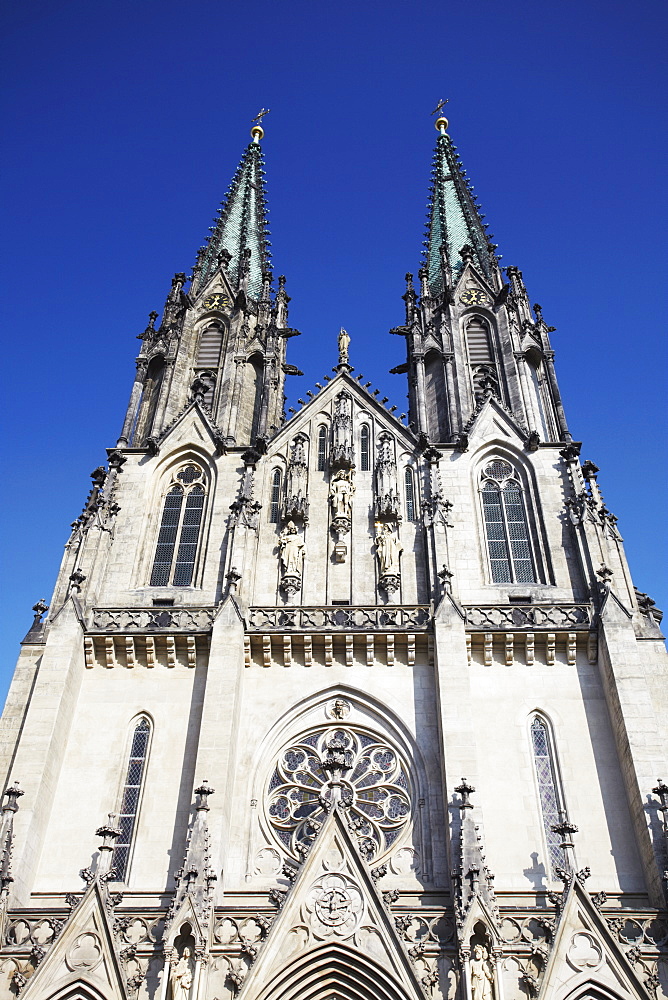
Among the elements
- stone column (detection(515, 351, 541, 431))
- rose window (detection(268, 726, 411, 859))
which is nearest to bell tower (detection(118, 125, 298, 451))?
stone column (detection(515, 351, 541, 431))

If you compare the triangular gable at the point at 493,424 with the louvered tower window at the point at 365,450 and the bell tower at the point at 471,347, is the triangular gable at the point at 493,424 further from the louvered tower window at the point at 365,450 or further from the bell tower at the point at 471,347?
the louvered tower window at the point at 365,450

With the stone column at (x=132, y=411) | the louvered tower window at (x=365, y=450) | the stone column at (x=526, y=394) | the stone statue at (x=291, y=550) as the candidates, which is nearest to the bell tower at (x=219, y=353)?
the stone column at (x=132, y=411)

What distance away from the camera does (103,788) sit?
1728 centimetres

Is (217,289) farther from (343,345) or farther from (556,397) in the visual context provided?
(556,397)

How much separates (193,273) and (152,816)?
1835 cm

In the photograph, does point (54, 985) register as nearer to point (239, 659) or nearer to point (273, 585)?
point (239, 659)

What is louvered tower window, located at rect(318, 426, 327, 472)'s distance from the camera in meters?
22.9

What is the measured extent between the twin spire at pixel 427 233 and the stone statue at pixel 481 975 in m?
19.6

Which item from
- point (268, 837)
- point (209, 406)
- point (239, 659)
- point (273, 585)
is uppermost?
point (209, 406)

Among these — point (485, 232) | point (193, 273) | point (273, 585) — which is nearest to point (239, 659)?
point (273, 585)

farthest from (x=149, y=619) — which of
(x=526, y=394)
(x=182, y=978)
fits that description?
(x=526, y=394)

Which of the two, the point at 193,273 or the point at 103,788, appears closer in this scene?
the point at 103,788

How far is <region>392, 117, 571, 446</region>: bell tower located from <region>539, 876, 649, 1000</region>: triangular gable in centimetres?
1146

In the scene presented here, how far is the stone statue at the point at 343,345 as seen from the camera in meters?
25.7
